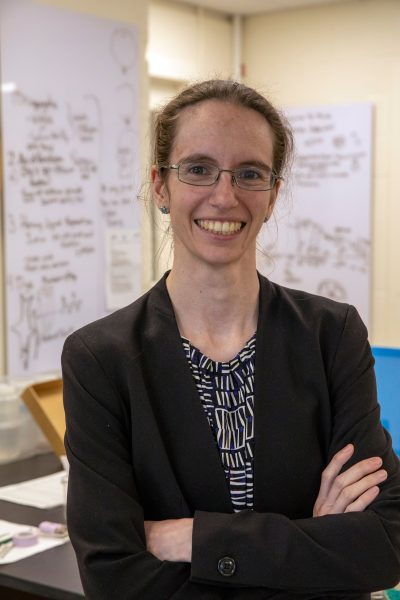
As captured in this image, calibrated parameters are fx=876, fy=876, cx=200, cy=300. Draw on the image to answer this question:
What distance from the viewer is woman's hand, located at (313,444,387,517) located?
150 cm

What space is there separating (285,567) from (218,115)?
2.49 feet

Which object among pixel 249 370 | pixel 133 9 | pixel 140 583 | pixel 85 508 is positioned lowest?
pixel 140 583

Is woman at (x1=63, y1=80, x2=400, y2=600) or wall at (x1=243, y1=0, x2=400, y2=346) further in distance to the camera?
wall at (x1=243, y1=0, x2=400, y2=346)

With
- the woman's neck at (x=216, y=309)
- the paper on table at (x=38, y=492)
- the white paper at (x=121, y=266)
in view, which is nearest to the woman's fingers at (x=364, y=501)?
the woman's neck at (x=216, y=309)

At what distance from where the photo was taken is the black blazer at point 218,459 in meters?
1.41

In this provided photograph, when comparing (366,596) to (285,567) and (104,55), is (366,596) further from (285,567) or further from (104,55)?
(104,55)

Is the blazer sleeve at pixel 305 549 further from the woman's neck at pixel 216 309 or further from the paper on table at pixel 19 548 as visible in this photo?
the paper on table at pixel 19 548

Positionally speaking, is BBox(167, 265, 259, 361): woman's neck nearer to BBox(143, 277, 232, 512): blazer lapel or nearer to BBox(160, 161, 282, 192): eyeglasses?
BBox(143, 277, 232, 512): blazer lapel

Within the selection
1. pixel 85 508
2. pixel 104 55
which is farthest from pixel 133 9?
pixel 85 508

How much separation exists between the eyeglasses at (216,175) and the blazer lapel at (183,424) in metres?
0.27

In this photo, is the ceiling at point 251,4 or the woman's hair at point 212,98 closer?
the woman's hair at point 212,98

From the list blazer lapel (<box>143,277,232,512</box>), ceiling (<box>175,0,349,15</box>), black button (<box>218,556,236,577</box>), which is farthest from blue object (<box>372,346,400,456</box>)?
ceiling (<box>175,0,349,15</box>)

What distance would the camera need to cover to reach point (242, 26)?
557 centimetres

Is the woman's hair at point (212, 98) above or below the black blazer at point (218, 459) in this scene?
above
